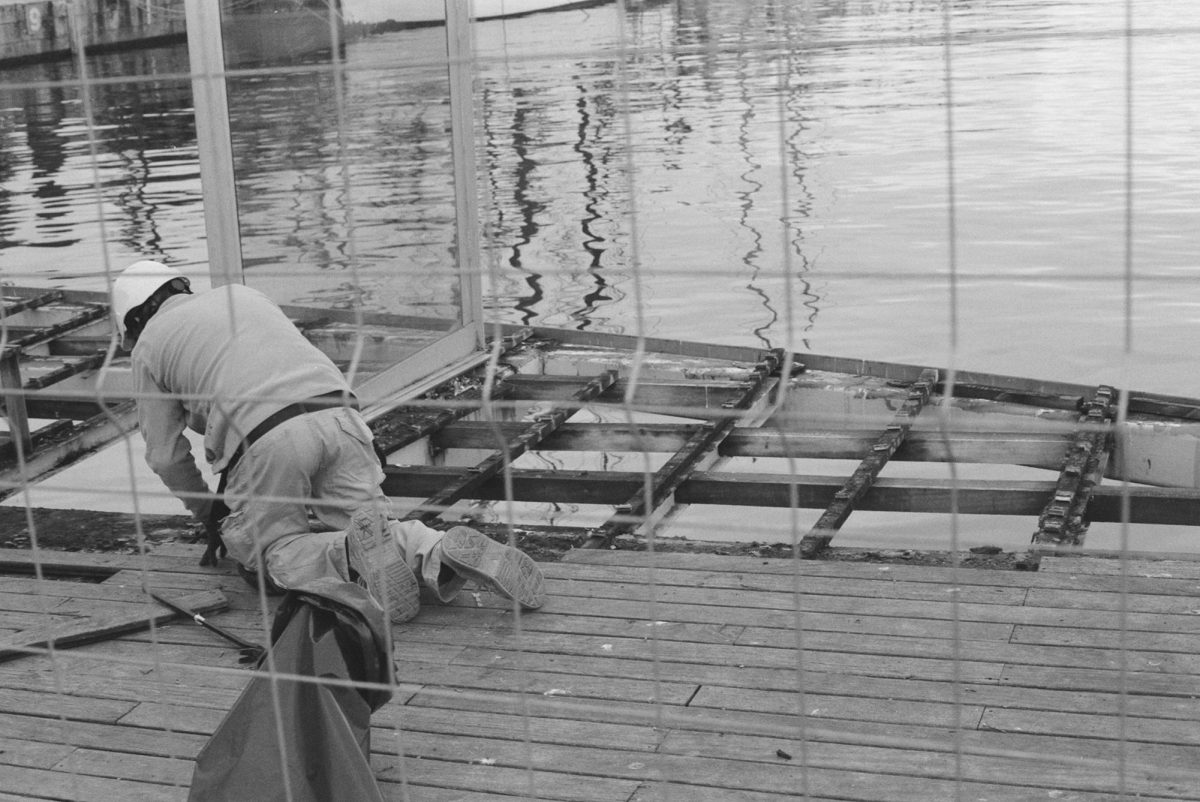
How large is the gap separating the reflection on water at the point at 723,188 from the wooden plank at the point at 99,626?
1.21m

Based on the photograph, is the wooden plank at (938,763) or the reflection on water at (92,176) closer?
the wooden plank at (938,763)

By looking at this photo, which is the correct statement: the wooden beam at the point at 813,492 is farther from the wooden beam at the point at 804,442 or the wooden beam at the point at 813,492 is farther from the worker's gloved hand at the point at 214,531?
the worker's gloved hand at the point at 214,531

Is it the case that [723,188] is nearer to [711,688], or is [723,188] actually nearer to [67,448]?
[67,448]

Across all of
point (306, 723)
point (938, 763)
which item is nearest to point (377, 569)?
point (306, 723)

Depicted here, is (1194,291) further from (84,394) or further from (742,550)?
(84,394)

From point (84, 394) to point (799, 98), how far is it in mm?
19671

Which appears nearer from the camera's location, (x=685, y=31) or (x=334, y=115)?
(x=334, y=115)

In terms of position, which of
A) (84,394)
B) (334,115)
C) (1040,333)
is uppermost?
(334,115)

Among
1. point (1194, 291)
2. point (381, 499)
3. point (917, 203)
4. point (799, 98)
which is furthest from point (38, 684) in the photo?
point (799, 98)

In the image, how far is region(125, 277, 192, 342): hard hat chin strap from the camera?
4.48 m

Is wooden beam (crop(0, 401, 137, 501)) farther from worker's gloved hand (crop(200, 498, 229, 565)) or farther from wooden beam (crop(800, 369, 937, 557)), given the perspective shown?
wooden beam (crop(800, 369, 937, 557))

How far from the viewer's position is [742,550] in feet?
15.7

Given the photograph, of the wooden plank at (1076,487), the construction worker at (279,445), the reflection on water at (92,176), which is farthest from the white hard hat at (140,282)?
the reflection on water at (92,176)

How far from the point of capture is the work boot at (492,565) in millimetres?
4098
